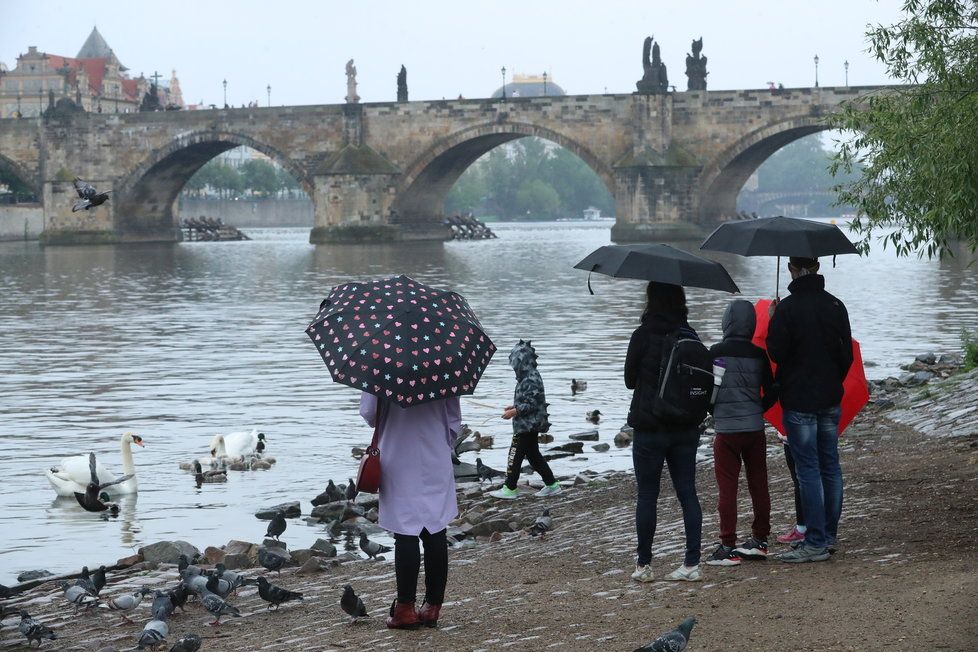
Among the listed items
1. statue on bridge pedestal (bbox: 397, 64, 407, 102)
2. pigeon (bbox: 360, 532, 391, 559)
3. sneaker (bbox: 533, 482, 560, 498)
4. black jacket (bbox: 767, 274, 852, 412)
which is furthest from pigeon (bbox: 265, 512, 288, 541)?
statue on bridge pedestal (bbox: 397, 64, 407, 102)

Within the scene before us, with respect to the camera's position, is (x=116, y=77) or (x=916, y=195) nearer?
(x=916, y=195)

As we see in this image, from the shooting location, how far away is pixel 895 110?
10961mm

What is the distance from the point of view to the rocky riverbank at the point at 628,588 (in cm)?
581

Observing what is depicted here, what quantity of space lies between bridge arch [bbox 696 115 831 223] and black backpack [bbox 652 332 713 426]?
46504 mm

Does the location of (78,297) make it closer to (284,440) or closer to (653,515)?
(284,440)

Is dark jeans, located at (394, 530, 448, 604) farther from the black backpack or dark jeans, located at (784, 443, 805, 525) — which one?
dark jeans, located at (784, 443, 805, 525)

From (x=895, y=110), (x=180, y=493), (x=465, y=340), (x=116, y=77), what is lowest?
(x=180, y=493)

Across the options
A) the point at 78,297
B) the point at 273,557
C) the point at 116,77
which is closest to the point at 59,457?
the point at 273,557

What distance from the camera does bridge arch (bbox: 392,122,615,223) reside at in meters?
57.2

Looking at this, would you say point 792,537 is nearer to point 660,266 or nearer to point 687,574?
point 687,574

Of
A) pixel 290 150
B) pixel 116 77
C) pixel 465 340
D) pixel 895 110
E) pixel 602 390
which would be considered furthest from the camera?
pixel 116 77

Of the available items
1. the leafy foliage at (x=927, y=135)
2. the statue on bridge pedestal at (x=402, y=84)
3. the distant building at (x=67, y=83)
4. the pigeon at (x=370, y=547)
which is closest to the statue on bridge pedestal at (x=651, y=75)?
the statue on bridge pedestal at (x=402, y=84)

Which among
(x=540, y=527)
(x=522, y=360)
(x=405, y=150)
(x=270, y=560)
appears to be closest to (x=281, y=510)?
(x=522, y=360)

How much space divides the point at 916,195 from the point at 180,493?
551 cm
